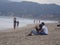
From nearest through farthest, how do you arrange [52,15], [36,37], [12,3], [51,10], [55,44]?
[55,44] < [36,37] < [52,15] < [51,10] < [12,3]

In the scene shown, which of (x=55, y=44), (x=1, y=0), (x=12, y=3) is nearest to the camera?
(x=55, y=44)

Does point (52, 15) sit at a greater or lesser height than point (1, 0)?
lesser

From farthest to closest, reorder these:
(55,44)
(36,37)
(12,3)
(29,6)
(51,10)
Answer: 1. (12,3)
2. (29,6)
3. (51,10)
4. (36,37)
5. (55,44)

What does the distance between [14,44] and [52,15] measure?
64.9 m

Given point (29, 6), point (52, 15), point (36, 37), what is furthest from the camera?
point (29, 6)

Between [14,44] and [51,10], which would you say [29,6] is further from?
[14,44]

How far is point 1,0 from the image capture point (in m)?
107

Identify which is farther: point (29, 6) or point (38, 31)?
point (29, 6)

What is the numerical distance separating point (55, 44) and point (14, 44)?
1714 mm

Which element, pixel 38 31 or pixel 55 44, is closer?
pixel 55 44

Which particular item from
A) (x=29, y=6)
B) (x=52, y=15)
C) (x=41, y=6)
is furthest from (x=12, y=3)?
(x=52, y=15)

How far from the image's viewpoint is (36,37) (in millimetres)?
11688

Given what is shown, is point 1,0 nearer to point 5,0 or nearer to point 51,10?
point 5,0

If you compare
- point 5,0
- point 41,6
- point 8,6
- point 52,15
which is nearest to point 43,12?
point 41,6
